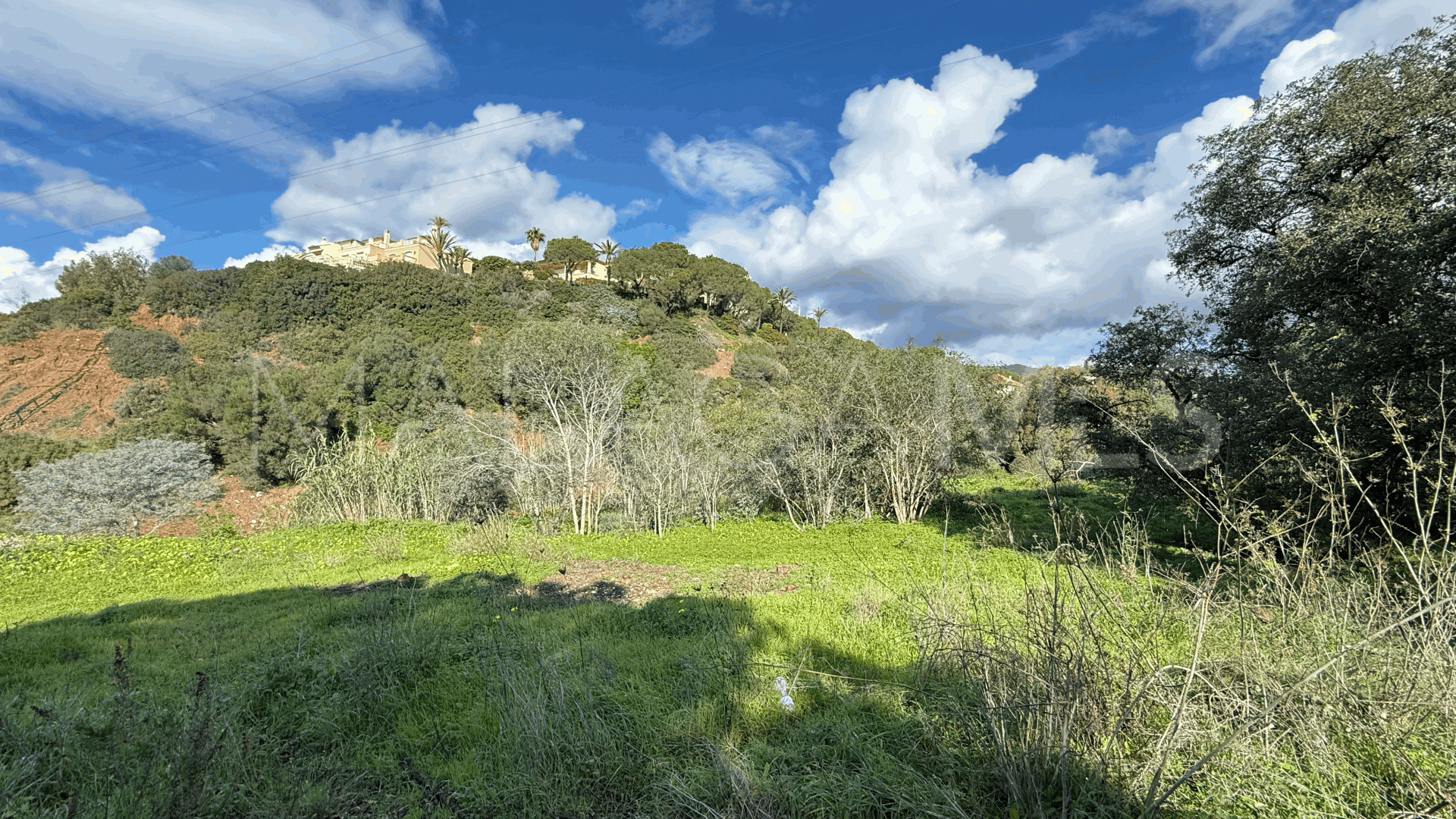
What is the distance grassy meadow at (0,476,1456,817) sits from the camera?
2.43m

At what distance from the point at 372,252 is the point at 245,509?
37310 millimetres

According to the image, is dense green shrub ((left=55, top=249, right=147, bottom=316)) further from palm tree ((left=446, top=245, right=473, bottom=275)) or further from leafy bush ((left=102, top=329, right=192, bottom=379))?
palm tree ((left=446, top=245, right=473, bottom=275))

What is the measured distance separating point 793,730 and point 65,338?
42.1 m

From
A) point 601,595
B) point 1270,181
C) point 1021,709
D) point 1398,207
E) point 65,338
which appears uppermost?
point 65,338

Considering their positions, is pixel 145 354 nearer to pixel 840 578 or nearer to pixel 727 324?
pixel 727 324

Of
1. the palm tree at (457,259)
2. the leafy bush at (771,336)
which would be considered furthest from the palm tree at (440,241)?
the leafy bush at (771,336)

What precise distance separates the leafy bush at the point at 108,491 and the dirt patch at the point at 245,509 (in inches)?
17.0

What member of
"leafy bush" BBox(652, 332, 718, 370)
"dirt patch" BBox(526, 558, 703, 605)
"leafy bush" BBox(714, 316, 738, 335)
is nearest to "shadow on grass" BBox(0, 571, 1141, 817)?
"dirt patch" BBox(526, 558, 703, 605)

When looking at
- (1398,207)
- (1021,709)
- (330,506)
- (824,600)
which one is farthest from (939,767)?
(330,506)

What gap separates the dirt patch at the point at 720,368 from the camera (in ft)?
109

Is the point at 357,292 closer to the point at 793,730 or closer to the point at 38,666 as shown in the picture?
the point at 38,666

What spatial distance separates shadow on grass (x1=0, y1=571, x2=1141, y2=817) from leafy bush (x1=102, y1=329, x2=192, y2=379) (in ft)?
93.2

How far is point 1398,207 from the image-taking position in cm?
718

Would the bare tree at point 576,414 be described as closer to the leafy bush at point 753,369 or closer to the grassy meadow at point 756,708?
the grassy meadow at point 756,708
